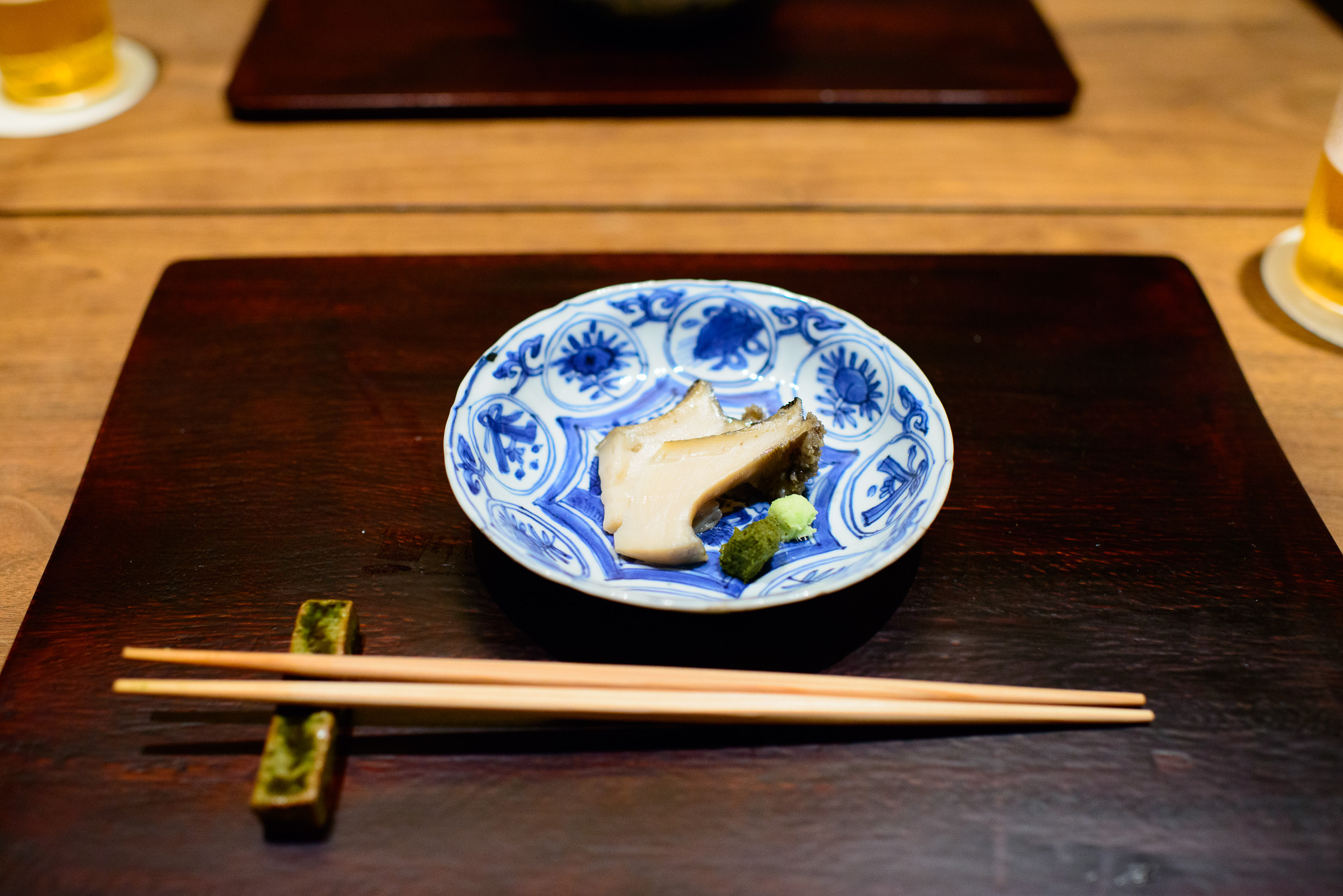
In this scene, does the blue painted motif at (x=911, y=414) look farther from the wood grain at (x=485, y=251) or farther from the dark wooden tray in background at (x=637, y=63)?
the dark wooden tray in background at (x=637, y=63)

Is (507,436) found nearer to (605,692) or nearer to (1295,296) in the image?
(605,692)

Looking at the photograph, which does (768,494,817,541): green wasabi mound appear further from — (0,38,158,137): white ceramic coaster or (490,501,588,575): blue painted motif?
(0,38,158,137): white ceramic coaster

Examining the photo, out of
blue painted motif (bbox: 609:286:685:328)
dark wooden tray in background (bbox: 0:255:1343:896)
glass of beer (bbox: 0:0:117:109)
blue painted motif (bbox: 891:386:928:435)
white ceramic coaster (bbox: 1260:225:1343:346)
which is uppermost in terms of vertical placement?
glass of beer (bbox: 0:0:117:109)

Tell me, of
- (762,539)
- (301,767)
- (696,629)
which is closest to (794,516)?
(762,539)

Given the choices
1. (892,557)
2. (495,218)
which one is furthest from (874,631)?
(495,218)

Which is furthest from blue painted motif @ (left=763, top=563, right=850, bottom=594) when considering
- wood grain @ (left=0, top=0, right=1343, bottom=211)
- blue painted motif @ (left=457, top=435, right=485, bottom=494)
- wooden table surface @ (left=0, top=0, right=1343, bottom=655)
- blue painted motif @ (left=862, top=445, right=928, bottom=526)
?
wood grain @ (left=0, top=0, right=1343, bottom=211)

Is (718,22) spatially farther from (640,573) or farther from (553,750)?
(553,750)

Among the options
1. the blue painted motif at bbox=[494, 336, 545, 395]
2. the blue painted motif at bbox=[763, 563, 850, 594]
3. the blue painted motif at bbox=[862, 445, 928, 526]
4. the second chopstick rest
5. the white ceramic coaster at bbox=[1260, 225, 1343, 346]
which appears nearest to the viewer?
the second chopstick rest
